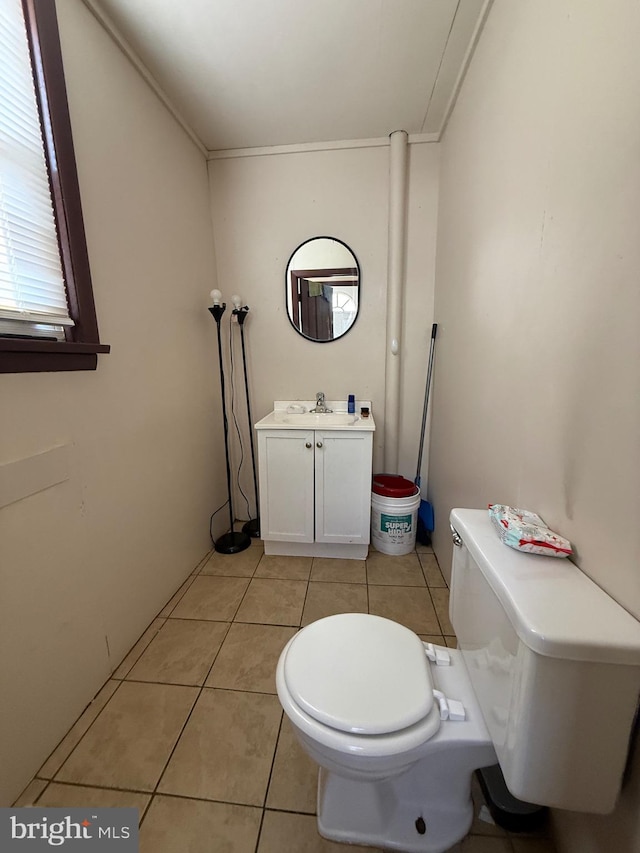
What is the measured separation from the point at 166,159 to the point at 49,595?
1.95m

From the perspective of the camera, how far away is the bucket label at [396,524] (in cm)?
196

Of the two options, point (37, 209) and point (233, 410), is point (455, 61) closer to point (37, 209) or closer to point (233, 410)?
point (37, 209)

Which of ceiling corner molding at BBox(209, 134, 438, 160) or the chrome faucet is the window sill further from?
ceiling corner molding at BBox(209, 134, 438, 160)

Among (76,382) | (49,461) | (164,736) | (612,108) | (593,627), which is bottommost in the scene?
(164,736)

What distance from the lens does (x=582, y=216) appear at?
0.72m

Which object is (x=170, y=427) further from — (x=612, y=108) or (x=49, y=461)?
(x=612, y=108)

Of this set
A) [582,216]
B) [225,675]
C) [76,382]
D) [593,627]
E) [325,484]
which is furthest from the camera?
[325,484]

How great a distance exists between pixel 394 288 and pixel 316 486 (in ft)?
4.26

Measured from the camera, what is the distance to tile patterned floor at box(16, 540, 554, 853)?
0.87m

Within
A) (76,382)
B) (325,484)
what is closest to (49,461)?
(76,382)

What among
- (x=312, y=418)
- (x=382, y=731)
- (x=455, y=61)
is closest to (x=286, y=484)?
(x=312, y=418)

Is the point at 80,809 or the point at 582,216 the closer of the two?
the point at 582,216

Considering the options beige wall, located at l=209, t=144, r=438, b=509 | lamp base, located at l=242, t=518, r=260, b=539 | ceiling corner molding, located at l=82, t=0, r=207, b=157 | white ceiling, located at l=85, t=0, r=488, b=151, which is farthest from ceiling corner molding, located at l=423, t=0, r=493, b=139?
lamp base, located at l=242, t=518, r=260, b=539

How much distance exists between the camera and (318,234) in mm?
2098
